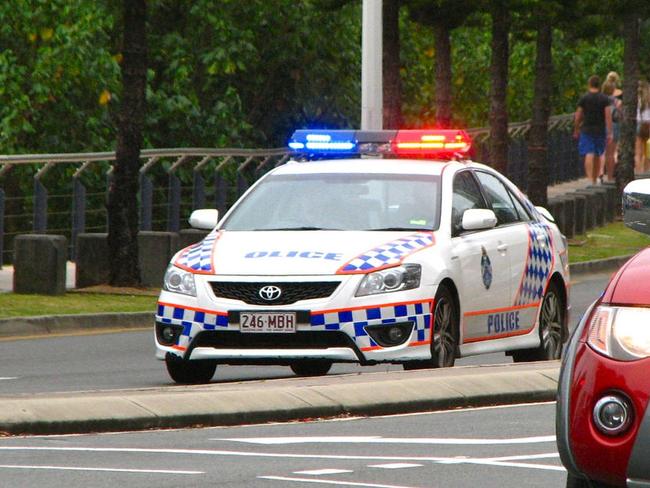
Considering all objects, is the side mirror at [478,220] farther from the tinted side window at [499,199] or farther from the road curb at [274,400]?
the road curb at [274,400]

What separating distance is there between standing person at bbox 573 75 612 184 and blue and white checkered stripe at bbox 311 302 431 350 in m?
24.6

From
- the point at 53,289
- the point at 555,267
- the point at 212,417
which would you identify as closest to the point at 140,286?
the point at 53,289

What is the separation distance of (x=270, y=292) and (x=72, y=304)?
7965 millimetres

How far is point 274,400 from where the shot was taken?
1147 centimetres

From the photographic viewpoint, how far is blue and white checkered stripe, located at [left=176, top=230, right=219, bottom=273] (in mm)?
13430

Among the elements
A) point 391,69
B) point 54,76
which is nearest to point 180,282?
point 391,69

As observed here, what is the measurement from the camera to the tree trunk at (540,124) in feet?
108

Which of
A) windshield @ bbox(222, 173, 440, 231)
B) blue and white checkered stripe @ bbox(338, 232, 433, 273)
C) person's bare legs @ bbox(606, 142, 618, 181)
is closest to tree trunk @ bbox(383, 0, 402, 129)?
person's bare legs @ bbox(606, 142, 618, 181)

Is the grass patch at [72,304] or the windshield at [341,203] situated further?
the grass patch at [72,304]

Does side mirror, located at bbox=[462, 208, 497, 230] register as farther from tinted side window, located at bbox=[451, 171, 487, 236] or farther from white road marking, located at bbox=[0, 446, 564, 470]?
white road marking, located at bbox=[0, 446, 564, 470]

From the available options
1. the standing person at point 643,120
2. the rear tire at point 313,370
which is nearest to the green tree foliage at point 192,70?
the standing person at point 643,120

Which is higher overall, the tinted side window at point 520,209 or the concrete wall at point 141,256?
the tinted side window at point 520,209

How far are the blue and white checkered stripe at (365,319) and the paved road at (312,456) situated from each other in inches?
63.8

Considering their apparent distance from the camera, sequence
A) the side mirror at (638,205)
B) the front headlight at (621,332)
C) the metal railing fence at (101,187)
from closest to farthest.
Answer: the front headlight at (621,332)
the side mirror at (638,205)
the metal railing fence at (101,187)
